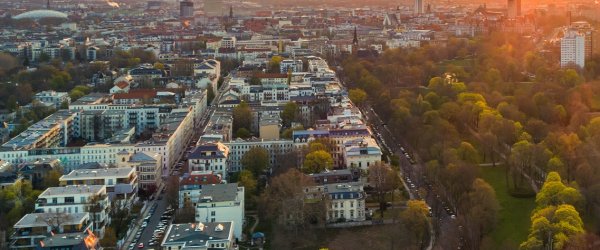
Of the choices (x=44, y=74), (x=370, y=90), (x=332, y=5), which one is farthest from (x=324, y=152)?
(x=332, y=5)

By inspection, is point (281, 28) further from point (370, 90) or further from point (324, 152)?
point (324, 152)

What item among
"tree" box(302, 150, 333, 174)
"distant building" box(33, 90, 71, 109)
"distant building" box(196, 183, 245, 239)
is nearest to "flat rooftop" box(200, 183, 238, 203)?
"distant building" box(196, 183, 245, 239)

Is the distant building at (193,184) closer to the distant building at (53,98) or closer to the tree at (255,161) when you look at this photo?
the tree at (255,161)

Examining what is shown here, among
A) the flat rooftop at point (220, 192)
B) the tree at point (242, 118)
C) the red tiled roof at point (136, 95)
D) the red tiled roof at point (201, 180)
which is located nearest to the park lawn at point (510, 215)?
the flat rooftop at point (220, 192)

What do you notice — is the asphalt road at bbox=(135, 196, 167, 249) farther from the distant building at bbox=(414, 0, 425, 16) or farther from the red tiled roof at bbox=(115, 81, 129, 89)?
the distant building at bbox=(414, 0, 425, 16)

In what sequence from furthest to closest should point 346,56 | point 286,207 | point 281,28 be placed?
point 281,28, point 346,56, point 286,207

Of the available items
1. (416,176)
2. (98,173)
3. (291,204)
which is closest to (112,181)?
(98,173)
